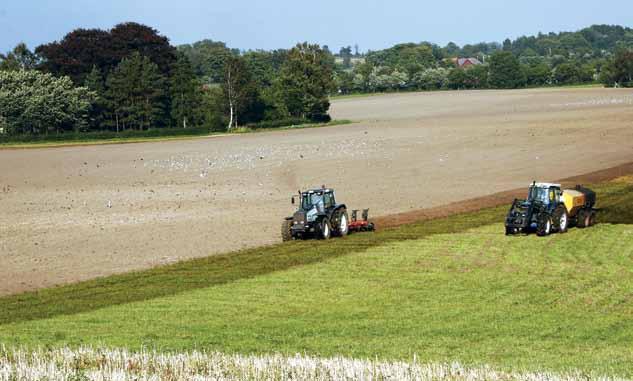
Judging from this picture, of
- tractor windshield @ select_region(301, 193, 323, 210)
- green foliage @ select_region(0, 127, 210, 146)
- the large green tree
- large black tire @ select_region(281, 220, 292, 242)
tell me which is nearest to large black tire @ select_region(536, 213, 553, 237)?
tractor windshield @ select_region(301, 193, 323, 210)

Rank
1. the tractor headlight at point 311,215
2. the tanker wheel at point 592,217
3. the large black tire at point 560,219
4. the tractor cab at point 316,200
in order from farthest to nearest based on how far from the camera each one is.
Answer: the tanker wheel at point 592,217 → the tractor cab at point 316,200 → the tractor headlight at point 311,215 → the large black tire at point 560,219

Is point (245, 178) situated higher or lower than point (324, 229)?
lower

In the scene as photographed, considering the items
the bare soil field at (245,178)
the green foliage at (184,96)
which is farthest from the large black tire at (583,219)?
the green foliage at (184,96)

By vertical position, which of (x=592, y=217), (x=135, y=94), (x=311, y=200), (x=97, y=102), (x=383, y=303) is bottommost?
(x=383, y=303)

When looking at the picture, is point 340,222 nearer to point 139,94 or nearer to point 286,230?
point 286,230

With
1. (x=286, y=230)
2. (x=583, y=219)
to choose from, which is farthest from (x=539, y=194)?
→ (x=286, y=230)

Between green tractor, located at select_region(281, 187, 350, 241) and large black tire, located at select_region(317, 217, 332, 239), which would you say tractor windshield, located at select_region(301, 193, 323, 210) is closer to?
green tractor, located at select_region(281, 187, 350, 241)

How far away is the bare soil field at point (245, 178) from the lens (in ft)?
152

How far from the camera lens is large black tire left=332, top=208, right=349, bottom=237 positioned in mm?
46312

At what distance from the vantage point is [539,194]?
44969 millimetres

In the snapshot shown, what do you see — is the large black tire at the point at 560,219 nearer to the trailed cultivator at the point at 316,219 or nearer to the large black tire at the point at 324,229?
the trailed cultivator at the point at 316,219

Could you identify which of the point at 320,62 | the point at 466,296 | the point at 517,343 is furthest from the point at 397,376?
the point at 320,62

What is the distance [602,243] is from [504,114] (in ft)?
331

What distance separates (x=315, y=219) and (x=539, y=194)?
31.6 ft
